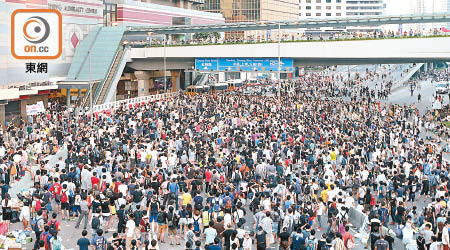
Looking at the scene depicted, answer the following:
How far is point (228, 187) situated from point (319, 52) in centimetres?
3496

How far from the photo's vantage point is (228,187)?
18.4m

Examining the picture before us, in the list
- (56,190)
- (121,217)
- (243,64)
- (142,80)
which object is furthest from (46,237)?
(142,80)

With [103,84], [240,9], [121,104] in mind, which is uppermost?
[240,9]

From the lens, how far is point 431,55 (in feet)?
156

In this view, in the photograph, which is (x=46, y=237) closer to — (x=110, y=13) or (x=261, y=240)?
(x=261, y=240)

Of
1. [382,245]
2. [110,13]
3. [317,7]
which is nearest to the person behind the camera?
[382,245]

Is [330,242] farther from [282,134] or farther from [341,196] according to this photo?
[282,134]

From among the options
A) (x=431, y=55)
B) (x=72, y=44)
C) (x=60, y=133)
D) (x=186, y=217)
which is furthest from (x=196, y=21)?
(x=186, y=217)

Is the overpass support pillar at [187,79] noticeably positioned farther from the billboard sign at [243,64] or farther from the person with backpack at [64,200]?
the person with backpack at [64,200]

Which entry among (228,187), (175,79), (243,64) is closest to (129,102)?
(243,64)

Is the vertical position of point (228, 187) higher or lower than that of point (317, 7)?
lower

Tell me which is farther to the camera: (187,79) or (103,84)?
(187,79)

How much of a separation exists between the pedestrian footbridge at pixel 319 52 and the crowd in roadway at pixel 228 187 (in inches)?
592

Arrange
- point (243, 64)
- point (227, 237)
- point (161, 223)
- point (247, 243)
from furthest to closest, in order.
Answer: point (243, 64) → point (161, 223) → point (227, 237) → point (247, 243)
